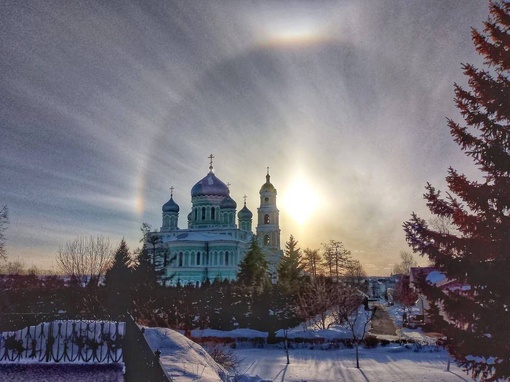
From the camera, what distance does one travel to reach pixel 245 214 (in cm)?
7206

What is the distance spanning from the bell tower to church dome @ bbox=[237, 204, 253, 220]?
6.23 feet

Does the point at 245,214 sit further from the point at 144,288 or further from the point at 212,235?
the point at 144,288

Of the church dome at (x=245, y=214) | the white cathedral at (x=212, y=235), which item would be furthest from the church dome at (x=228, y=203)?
the church dome at (x=245, y=214)

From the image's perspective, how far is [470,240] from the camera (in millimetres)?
9836

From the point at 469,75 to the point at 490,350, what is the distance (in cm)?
625

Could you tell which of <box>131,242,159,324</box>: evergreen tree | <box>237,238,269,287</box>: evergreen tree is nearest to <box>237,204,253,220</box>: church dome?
<box>237,238,269,287</box>: evergreen tree

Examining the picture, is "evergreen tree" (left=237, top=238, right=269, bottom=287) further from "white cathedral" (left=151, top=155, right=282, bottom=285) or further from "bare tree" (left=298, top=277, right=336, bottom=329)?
"bare tree" (left=298, top=277, right=336, bottom=329)

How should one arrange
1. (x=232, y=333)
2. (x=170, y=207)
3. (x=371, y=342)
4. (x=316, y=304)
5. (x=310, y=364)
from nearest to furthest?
(x=310, y=364) < (x=371, y=342) < (x=232, y=333) < (x=316, y=304) < (x=170, y=207)

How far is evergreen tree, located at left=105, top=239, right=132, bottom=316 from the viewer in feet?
82.2

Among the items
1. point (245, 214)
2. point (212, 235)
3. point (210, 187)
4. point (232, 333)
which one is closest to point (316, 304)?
point (232, 333)

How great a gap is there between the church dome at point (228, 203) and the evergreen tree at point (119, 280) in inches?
1048

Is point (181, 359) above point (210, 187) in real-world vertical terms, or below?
below

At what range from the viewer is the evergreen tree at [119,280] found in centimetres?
2507

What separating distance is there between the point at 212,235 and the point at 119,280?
2915cm
